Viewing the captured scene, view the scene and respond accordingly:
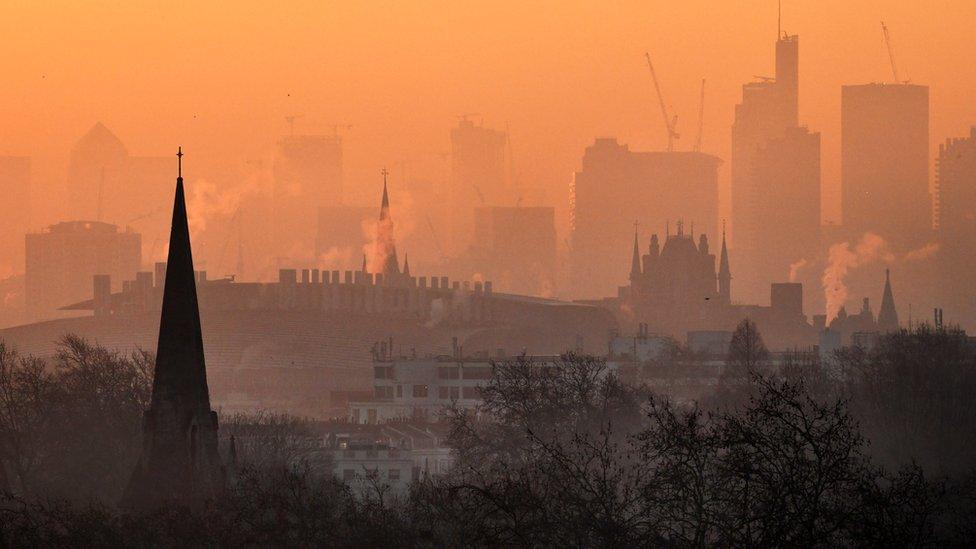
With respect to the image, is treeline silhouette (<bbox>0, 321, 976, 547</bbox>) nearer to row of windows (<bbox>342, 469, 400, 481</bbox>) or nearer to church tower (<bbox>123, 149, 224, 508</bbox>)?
church tower (<bbox>123, 149, 224, 508</bbox>)

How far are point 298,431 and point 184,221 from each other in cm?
7756

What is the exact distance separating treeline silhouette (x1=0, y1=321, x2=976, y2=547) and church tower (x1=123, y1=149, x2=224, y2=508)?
1.16 meters

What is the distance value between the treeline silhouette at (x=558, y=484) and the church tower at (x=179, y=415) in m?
1.16

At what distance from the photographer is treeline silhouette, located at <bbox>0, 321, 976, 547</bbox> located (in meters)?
76.4

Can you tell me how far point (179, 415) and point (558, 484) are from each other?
1062cm

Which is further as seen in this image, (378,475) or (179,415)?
(378,475)

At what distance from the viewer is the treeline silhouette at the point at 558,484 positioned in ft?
251

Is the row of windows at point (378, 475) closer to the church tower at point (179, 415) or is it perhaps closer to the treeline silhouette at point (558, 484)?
the treeline silhouette at point (558, 484)

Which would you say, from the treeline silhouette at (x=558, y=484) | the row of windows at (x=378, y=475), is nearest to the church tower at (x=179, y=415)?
the treeline silhouette at (x=558, y=484)

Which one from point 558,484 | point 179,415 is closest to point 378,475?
point 179,415

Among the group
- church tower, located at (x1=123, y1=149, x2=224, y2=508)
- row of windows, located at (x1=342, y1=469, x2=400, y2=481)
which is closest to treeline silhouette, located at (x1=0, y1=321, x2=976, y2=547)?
church tower, located at (x1=123, y1=149, x2=224, y2=508)

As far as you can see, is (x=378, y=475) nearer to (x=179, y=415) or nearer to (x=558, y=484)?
(x=179, y=415)

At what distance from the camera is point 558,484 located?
8444cm

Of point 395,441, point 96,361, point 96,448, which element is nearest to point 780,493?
point 96,448
